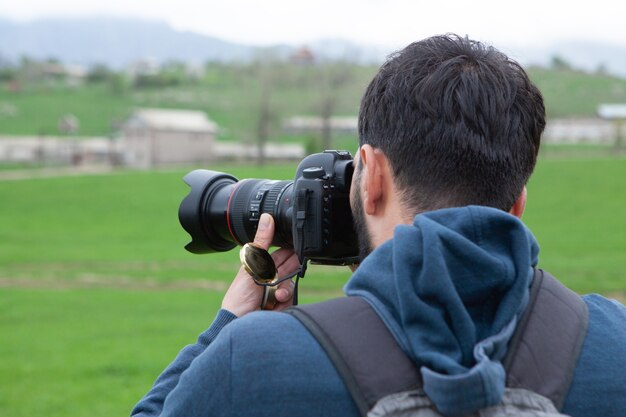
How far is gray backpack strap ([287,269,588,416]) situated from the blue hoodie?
17 millimetres

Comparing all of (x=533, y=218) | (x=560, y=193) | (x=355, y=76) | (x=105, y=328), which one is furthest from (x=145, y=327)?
(x=355, y=76)

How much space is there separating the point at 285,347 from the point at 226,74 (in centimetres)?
11570

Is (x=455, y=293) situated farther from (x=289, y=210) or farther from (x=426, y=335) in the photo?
(x=289, y=210)

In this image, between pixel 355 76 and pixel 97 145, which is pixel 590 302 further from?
pixel 355 76

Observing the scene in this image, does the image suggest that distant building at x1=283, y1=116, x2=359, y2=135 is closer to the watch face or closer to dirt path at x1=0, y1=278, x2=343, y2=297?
dirt path at x1=0, y1=278, x2=343, y2=297

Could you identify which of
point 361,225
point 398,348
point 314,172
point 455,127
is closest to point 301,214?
point 314,172

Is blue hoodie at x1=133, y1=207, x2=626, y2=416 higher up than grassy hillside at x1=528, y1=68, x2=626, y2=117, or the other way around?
blue hoodie at x1=133, y1=207, x2=626, y2=416

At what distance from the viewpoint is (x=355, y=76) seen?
8119cm

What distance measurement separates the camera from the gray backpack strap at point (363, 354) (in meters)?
1.38

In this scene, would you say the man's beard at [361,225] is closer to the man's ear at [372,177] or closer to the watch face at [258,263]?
the man's ear at [372,177]

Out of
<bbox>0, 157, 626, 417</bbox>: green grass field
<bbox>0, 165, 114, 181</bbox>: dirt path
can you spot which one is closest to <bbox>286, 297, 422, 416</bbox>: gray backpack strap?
<bbox>0, 157, 626, 417</bbox>: green grass field

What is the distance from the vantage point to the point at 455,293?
1364mm

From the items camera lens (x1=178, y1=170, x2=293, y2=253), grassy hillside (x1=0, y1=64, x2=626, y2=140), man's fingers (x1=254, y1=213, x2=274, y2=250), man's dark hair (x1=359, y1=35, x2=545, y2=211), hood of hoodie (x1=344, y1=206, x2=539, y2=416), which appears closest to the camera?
hood of hoodie (x1=344, y1=206, x2=539, y2=416)

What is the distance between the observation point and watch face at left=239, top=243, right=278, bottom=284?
6.53ft
